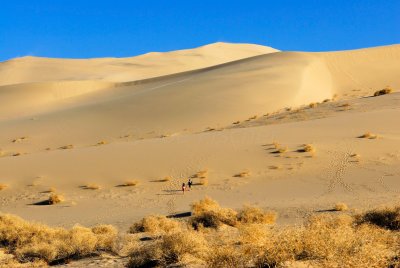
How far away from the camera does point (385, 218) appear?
384 inches

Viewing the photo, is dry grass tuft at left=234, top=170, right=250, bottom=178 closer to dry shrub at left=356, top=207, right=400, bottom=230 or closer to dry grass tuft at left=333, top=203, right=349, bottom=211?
dry grass tuft at left=333, top=203, right=349, bottom=211

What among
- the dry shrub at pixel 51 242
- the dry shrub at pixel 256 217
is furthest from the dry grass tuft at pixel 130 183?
the dry shrub at pixel 256 217

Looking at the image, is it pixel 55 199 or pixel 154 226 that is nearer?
pixel 154 226

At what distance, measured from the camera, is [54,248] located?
349 inches

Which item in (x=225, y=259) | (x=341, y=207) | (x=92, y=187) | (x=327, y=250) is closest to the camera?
(x=327, y=250)

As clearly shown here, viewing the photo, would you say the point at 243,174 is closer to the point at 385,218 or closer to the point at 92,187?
the point at 92,187

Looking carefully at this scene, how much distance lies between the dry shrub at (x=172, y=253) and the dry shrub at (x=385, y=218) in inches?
142

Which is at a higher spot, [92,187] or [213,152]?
[213,152]

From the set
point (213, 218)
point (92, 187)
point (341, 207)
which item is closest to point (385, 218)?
point (341, 207)

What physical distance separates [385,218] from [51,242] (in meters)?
6.06

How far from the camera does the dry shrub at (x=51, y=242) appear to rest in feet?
29.3

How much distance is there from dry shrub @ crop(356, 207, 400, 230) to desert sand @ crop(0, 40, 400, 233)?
7.12 ft

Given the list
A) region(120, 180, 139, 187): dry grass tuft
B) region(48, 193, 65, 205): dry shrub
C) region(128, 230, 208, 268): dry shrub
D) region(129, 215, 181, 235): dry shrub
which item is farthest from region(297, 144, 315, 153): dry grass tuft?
region(128, 230, 208, 268): dry shrub

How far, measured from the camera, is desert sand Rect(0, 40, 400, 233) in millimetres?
15484
